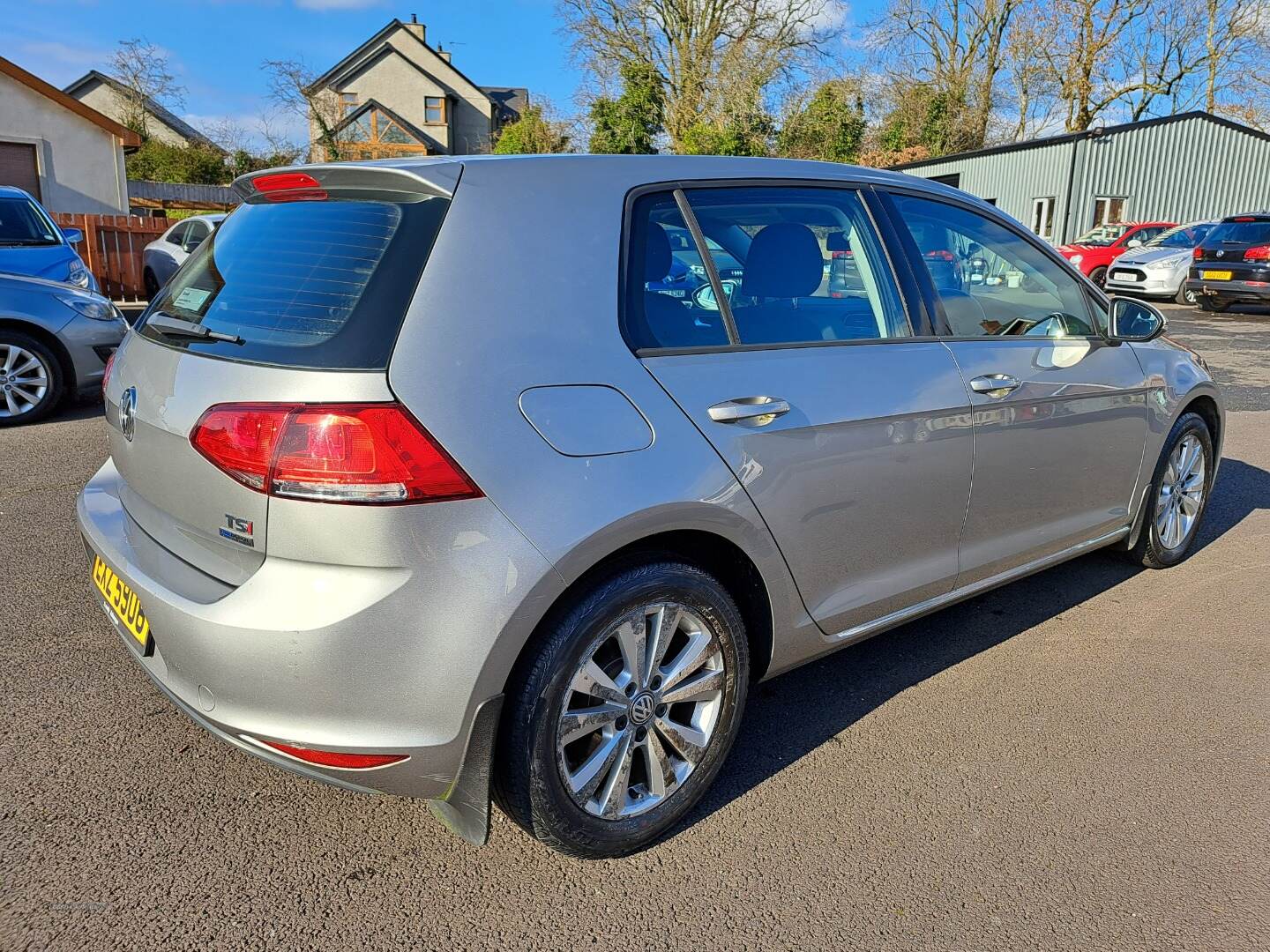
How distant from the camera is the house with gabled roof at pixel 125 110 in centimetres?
3938

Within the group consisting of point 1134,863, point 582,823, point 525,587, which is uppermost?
point 525,587

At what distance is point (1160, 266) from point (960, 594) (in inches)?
761

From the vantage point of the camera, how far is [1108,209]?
30328mm

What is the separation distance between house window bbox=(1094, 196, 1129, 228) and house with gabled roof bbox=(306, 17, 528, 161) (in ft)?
99.9

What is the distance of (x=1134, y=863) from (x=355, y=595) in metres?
2.05

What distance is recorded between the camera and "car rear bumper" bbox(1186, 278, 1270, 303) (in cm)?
1619

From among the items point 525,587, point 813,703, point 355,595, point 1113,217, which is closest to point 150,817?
point 355,595

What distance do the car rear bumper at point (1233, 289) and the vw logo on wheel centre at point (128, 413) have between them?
18.3 m

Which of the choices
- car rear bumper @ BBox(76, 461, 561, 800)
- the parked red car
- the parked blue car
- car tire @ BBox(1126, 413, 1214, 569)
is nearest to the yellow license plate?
car rear bumper @ BBox(76, 461, 561, 800)

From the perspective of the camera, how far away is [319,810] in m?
2.56

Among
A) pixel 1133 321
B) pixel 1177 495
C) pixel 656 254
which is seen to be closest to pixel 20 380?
pixel 656 254

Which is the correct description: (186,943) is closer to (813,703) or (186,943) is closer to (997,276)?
(813,703)

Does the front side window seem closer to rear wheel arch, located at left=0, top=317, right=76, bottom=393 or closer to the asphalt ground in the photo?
the asphalt ground

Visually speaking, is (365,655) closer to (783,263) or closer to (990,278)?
(783,263)
